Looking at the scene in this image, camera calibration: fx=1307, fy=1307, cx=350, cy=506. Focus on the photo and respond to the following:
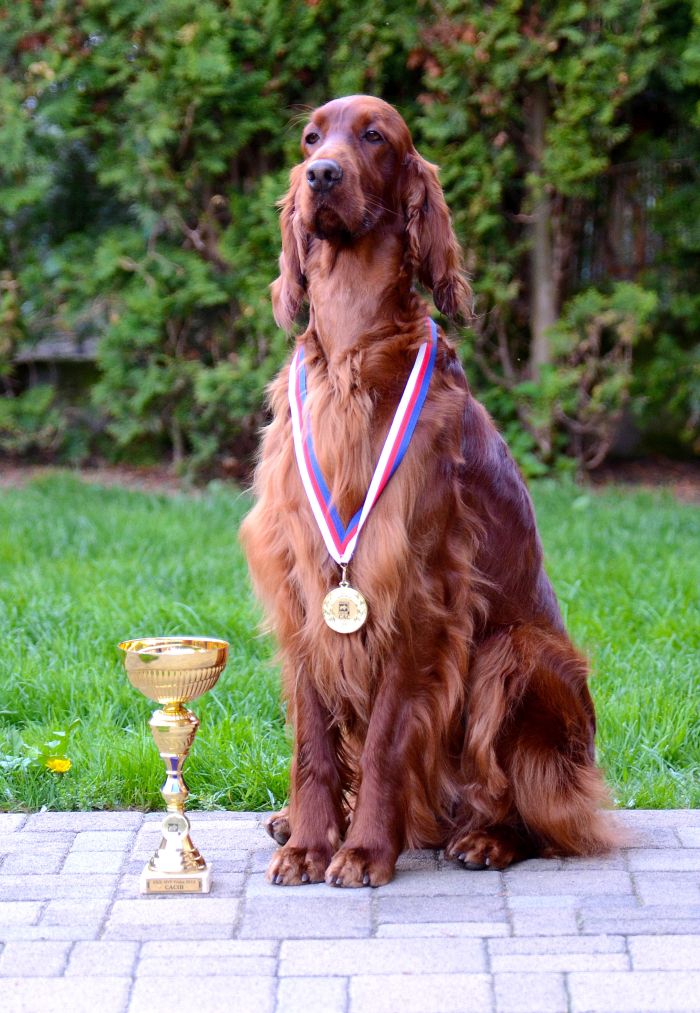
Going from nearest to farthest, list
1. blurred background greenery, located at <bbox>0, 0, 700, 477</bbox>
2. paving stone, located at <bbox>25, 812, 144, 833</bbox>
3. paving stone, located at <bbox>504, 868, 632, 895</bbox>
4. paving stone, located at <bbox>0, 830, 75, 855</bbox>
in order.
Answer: paving stone, located at <bbox>504, 868, 632, 895</bbox>
paving stone, located at <bbox>0, 830, 75, 855</bbox>
paving stone, located at <bbox>25, 812, 144, 833</bbox>
blurred background greenery, located at <bbox>0, 0, 700, 477</bbox>

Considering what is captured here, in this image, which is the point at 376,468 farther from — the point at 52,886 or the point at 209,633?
the point at 209,633

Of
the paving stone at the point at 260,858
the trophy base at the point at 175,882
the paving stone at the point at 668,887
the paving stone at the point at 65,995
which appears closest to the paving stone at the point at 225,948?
the paving stone at the point at 65,995

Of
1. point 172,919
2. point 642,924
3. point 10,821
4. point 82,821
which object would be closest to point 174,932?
point 172,919

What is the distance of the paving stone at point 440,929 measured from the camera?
2596 mm

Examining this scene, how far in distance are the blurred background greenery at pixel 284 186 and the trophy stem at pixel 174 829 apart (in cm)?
421

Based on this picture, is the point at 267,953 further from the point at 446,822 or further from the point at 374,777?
the point at 446,822

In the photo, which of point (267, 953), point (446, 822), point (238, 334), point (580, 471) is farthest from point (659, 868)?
point (238, 334)

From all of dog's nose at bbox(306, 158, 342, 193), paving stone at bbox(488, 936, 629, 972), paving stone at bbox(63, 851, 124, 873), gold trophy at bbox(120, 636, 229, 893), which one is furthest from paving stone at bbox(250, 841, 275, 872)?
dog's nose at bbox(306, 158, 342, 193)

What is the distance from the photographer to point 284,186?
679 centimetres

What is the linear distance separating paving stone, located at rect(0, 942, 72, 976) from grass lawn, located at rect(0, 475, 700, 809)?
0.81 m

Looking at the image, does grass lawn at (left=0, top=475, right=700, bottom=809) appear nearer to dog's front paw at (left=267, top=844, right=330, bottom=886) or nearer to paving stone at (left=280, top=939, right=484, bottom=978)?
dog's front paw at (left=267, top=844, right=330, bottom=886)

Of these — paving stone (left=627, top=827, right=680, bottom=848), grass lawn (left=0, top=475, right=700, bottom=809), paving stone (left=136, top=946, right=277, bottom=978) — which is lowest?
grass lawn (left=0, top=475, right=700, bottom=809)

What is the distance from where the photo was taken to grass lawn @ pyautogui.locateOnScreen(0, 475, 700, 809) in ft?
11.4

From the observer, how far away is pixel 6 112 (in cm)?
700
